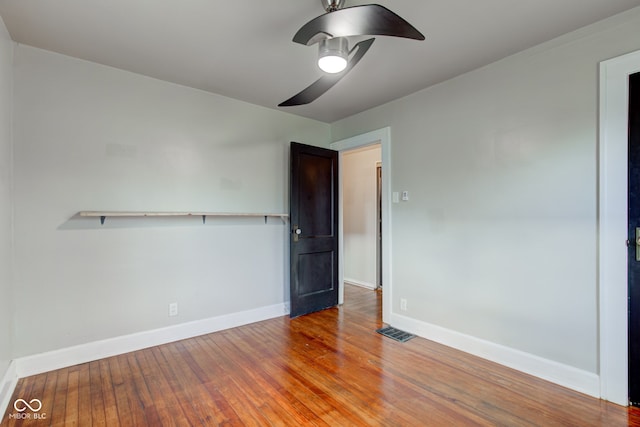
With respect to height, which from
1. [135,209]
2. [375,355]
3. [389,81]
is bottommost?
[375,355]

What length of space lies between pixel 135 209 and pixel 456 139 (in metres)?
3.05

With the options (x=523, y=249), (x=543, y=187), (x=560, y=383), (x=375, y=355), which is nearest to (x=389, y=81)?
(x=543, y=187)

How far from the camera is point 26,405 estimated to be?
1.94 m

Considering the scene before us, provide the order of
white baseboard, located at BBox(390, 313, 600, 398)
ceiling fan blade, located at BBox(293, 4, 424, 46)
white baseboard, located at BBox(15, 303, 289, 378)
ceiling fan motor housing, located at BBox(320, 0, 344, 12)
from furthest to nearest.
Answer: white baseboard, located at BBox(15, 303, 289, 378) → white baseboard, located at BBox(390, 313, 600, 398) → ceiling fan motor housing, located at BBox(320, 0, 344, 12) → ceiling fan blade, located at BBox(293, 4, 424, 46)

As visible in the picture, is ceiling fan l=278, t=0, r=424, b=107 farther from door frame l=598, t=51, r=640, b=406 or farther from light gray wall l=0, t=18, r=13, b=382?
light gray wall l=0, t=18, r=13, b=382

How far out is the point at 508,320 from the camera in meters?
2.46

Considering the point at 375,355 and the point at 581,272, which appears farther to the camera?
the point at 375,355

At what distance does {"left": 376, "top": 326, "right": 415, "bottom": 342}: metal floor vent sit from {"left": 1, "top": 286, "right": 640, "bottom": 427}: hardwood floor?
0.11 m

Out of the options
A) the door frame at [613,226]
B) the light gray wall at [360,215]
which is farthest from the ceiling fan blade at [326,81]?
the light gray wall at [360,215]

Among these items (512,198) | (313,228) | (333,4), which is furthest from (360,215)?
(333,4)

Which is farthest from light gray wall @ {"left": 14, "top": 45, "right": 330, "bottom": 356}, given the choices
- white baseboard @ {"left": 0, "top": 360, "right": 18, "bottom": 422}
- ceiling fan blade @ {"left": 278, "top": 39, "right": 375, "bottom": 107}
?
ceiling fan blade @ {"left": 278, "top": 39, "right": 375, "bottom": 107}

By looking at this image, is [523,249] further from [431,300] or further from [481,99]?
[481,99]

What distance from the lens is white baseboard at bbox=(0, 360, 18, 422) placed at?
1891mm

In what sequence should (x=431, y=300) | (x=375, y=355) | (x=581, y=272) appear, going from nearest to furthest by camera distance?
(x=581, y=272) → (x=375, y=355) → (x=431, y=300)
